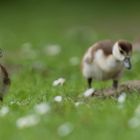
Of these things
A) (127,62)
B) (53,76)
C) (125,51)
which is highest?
(125,51)

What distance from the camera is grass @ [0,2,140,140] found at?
6.95m

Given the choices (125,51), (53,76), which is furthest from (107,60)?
(53,76)

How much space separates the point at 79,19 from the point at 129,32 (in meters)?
3.23

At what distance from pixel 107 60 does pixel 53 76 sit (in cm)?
372

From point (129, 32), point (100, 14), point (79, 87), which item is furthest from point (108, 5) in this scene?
point (79, 87)

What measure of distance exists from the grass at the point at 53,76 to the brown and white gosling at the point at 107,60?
0.43 metres

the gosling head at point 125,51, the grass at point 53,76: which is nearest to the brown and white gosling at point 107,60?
the gosling head at point 125,51

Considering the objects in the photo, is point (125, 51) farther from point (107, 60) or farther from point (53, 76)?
point (53, 76)

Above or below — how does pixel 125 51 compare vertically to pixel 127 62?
above

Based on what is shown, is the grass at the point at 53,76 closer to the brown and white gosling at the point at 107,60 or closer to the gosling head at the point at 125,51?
the brown and white gosling at the point at 107,60

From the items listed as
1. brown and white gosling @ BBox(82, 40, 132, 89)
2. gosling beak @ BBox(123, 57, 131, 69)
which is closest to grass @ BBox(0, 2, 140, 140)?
brown and white gosling @ BBox(82, 40, 132, 89)

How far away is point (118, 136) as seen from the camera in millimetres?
6562

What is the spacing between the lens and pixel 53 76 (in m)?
13.8

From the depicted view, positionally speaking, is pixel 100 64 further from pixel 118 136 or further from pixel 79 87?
pixel 118 136
